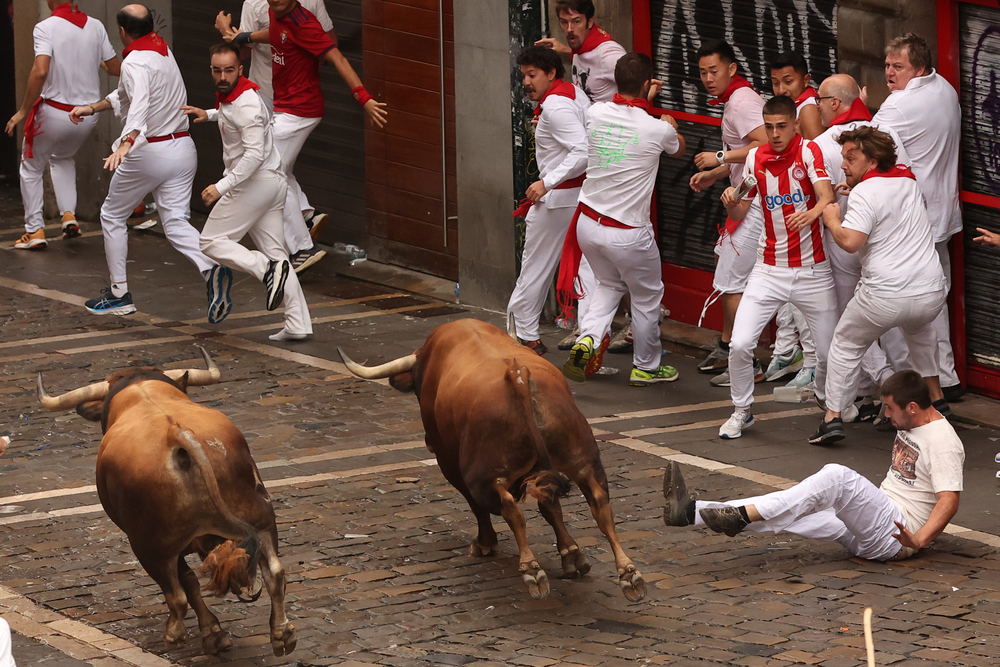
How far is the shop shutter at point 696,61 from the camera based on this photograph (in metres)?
11.4

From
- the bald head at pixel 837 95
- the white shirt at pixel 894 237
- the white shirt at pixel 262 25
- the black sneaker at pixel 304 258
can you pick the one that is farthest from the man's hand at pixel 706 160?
the white shirt at pixel 262 25

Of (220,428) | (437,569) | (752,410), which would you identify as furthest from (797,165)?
(220,428)

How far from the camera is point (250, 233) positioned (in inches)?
499

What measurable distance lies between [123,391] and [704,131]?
637 centimetres

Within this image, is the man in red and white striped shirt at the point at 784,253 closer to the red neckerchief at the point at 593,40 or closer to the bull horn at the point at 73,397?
the red neckerchief at the point at 593,40

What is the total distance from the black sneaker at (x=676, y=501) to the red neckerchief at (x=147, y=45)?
25.5ft

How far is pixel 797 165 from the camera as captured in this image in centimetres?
991

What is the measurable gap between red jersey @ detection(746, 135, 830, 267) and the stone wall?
1.06 meters

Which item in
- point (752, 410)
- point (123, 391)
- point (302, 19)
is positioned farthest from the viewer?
point (302, 19)

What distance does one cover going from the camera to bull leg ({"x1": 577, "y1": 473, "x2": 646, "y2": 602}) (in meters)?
6.96

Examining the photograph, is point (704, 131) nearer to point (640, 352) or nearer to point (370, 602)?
point (640, 352)

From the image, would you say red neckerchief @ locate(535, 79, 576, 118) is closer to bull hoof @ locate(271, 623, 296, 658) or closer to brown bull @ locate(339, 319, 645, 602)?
brown bull @ locate(339, 319, 645, 602)

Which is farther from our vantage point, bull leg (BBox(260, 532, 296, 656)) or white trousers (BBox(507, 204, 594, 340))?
white trousers (BBox(507, 204, 594, 340))

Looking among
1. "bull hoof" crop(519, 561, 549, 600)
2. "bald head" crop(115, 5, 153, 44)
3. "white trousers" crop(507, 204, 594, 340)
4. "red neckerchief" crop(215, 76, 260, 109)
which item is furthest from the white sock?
"bull hoof" crop(519, 561, 549, 600)
